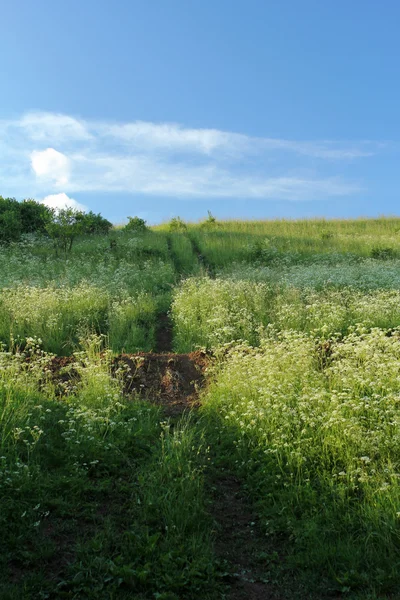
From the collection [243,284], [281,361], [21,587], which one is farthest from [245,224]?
[21,587]

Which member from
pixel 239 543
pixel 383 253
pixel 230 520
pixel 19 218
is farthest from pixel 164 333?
pixel 19 218

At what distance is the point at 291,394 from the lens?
22.8 feet

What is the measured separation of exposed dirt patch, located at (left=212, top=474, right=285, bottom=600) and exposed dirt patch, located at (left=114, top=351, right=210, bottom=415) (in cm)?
219

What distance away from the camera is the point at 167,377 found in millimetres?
9219

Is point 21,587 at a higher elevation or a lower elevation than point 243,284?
lower

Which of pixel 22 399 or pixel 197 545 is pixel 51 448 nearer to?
pixel 22 399

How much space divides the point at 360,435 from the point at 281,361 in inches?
94.6

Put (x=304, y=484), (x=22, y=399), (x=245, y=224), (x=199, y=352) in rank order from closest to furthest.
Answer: (x=304, y=484) < (x=22, y=399) < (x=199, y=352) < (x=245, y=224)

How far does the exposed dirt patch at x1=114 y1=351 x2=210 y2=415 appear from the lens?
841 cm

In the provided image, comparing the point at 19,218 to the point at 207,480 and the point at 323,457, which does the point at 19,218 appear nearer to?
the point at 207,480

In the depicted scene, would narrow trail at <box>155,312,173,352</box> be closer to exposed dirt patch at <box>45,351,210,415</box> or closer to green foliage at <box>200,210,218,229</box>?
exposed dirt patch at <box>45,351,210,415</box>

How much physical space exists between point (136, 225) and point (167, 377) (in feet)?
81.7

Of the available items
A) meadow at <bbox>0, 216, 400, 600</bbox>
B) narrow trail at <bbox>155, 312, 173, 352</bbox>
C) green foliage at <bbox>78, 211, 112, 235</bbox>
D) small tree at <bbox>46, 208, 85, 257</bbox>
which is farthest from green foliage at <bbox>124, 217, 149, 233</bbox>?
meadow at <bbox>0, 216, 400, 600</bbox>

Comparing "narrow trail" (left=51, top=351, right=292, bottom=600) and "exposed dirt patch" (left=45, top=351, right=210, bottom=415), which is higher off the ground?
"exposed dirt patch" (left=45, top=351, right=210, bottom=415)
